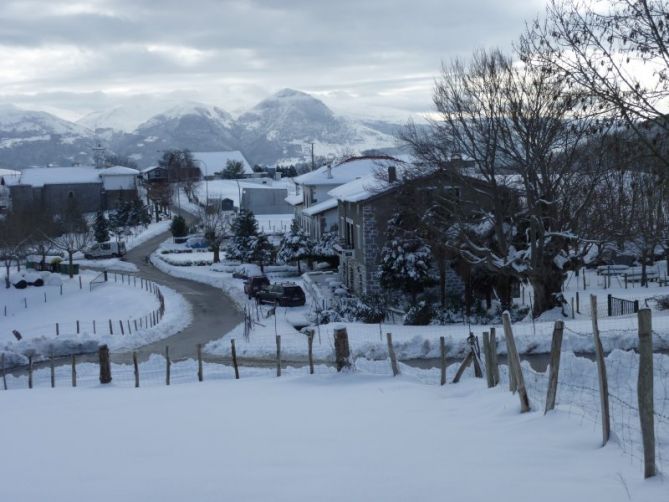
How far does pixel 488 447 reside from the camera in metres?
8.89

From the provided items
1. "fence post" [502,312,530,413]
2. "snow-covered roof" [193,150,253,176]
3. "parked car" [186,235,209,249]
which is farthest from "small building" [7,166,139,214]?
"fence post" [502,312,530,413]

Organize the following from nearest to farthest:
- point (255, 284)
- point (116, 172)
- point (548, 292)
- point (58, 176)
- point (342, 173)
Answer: point (548, 292) → point (255, 284) → point (342, 173) → point (58, 176) → point (116, 172)

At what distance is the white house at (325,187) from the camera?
53531 millimetres

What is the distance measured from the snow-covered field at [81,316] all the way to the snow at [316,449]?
15.0 meters

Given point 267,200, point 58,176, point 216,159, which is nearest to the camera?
point 267,200

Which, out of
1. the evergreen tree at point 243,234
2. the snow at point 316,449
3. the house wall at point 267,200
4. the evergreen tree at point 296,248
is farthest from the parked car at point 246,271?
the house wall at point 267,200

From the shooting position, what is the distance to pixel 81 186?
10194 cm

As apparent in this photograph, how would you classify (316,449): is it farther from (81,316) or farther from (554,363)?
(81,316)

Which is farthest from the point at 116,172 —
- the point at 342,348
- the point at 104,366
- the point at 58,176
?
the point at 342,348

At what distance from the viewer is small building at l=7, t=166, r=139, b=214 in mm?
99312

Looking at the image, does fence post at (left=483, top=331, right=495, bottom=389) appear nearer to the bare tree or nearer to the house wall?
the bare tree

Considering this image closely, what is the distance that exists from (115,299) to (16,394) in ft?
100.0

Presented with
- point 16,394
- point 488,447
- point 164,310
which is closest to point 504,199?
point 164,310

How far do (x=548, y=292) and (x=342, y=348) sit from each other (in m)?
15.4
